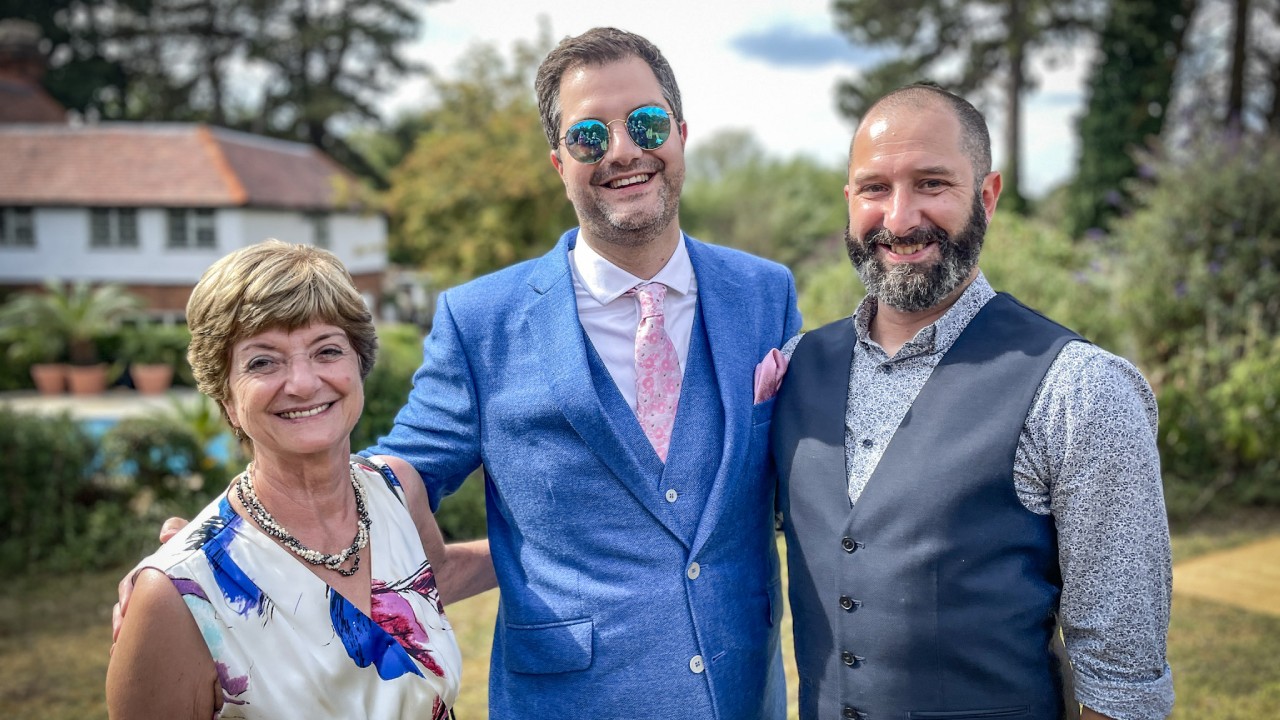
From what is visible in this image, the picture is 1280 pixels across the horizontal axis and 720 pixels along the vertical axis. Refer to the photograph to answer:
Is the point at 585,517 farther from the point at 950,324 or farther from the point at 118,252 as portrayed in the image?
the point at 118,252

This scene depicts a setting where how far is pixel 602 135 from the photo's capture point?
2.39 meters

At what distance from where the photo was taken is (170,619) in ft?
5.82

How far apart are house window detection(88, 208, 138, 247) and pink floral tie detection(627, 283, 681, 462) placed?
25.8m

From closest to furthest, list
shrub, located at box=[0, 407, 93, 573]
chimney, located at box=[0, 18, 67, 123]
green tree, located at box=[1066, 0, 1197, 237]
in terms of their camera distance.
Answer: shrub, located at box=[0, 407, 93, 573] < green tree, located at box=[1066, 0, 1197, 237] < chimney, located at box=[0, 18, 67, 123]

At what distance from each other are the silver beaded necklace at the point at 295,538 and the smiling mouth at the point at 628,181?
38.2 inches

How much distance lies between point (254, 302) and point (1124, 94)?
2440cm

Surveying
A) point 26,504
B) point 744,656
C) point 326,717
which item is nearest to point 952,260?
point 744,656

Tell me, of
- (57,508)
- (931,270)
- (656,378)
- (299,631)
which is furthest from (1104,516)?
(57,508)

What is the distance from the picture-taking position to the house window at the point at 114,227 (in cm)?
2473

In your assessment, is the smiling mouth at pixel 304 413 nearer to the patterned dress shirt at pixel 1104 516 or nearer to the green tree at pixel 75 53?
the patterned dress shirt at pixel 1104 516

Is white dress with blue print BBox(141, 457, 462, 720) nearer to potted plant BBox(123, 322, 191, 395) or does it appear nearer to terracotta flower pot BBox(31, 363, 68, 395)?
potted plant BBox(123, 322, 191, 395)

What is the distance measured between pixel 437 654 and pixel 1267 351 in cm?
828

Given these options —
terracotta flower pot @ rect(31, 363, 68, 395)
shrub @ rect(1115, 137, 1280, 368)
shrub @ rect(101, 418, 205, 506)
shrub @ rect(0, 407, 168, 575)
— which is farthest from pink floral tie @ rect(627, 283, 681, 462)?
terracotta flower pot @ rect(31, 363, 68, 395)

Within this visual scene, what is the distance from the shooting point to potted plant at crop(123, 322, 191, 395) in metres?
19.4
